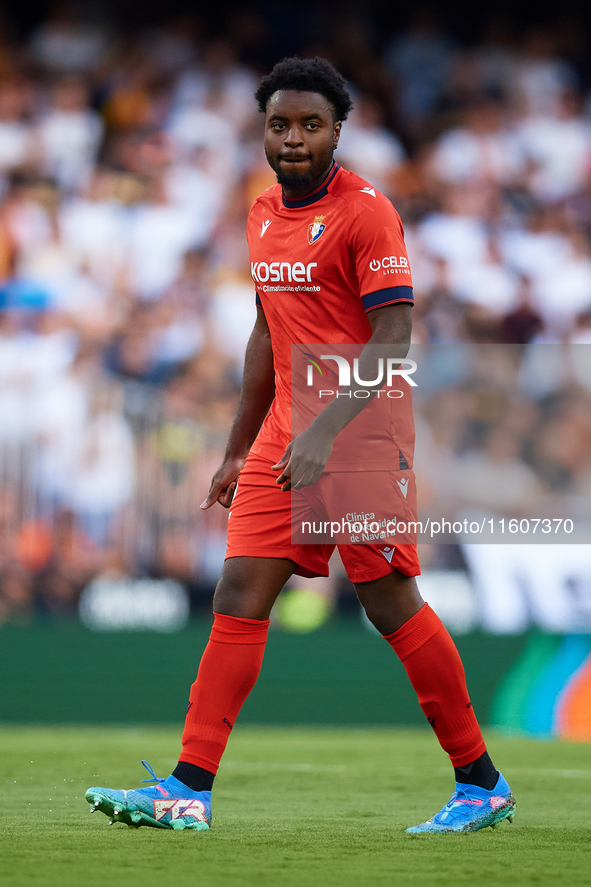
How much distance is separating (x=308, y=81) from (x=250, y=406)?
104 centimetres

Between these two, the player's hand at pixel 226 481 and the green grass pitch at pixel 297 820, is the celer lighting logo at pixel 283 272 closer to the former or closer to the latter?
the player's hand at pixel 226 481

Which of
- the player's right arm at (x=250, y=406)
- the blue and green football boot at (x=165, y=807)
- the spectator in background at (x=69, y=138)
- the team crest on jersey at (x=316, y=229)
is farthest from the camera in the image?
the spectator in background at (x=69, y=138)

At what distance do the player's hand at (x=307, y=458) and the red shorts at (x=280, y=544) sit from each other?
202 mm

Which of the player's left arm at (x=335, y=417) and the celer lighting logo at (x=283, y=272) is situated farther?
the celer lighting logo at (x=283, y=272)

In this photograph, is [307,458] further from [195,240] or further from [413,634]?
[195,240]

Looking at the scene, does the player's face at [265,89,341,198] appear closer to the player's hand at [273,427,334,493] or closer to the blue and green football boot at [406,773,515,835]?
the player's hand at [273,427,334,493]

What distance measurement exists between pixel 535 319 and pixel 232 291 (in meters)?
2.61

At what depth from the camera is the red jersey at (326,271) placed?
11.7 feet

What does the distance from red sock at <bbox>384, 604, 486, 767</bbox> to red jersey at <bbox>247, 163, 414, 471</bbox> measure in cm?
50

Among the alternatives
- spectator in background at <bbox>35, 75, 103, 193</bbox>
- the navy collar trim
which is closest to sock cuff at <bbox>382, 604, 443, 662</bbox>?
the navy collar trim

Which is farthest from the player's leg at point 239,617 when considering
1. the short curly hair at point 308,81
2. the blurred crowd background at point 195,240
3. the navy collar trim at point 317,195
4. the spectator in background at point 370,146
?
the spectator in background at point 370,146

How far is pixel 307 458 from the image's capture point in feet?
11.4

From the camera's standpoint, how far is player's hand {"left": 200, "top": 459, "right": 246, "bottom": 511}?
4.08 m

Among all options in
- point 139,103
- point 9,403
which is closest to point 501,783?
point 9,403
